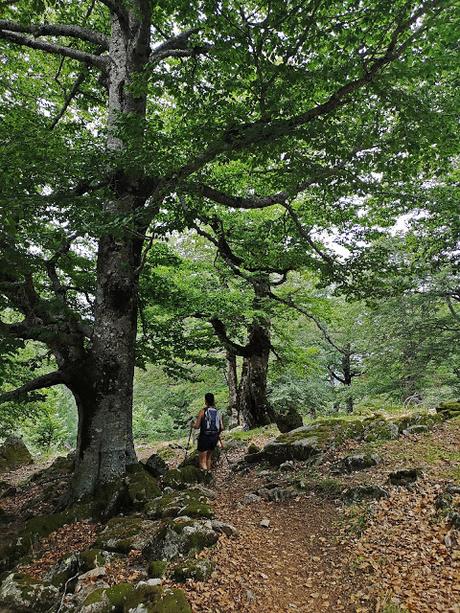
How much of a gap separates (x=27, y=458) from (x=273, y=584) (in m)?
16.5

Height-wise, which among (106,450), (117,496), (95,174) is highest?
(95,174)

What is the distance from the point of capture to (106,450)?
7.17 metres

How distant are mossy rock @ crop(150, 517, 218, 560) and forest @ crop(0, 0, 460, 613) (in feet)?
0.07

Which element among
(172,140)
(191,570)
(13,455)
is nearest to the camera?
(191,570)

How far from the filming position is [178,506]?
19.1 feet

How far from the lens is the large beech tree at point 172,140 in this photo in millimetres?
4973

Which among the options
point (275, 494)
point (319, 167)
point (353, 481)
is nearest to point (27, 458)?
point (275, 494)

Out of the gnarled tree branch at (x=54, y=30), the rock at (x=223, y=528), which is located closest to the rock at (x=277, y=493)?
the rock at (x=223, y=528)

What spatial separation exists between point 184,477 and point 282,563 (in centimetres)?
335

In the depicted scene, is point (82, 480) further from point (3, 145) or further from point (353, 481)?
point (3, 145)

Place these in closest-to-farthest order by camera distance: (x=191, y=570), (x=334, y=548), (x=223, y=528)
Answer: (x=191, y=570)
(x=334, y=548)
(x=223, y=528)

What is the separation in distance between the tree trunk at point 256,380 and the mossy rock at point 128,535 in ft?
26.6

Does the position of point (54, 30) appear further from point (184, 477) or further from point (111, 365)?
point (184, 477)

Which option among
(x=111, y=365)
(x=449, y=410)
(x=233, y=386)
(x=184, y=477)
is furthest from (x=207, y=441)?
(x=233, y=386)
